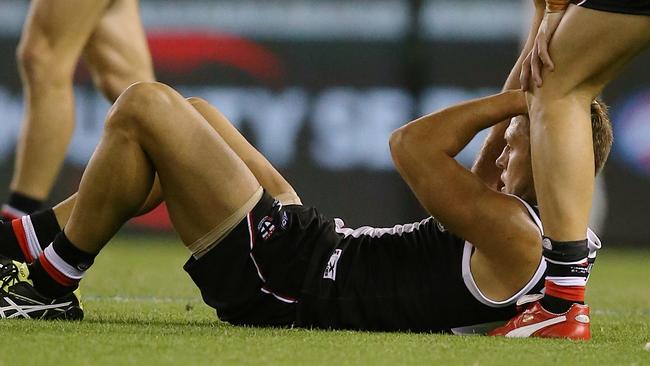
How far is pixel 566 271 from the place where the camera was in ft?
11.2

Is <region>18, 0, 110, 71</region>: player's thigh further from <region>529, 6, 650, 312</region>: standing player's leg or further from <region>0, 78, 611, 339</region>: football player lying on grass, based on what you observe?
<region>529, 6, 650, 312</region>: standing player's leg

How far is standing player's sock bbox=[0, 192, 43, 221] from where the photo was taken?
540 centimetres

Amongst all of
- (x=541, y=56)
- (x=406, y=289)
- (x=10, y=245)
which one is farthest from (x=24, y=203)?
(x=541, y=56)

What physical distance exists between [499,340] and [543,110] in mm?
640

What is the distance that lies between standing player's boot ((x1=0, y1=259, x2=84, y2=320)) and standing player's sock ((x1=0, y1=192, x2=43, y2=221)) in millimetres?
1702

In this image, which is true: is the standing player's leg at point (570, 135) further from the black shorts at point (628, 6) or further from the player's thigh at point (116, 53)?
the player's thigh at point (116, 53)

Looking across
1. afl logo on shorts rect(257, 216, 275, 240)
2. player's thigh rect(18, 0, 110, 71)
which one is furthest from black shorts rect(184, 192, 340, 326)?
player's thigh rect(18, 0, 110, 71)

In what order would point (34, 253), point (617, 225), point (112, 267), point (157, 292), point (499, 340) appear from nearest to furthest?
point (499, 340) < point (34, 253) < point (157, 292) < point (112, 267) < point (617, 225)

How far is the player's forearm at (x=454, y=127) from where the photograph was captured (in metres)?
3.58

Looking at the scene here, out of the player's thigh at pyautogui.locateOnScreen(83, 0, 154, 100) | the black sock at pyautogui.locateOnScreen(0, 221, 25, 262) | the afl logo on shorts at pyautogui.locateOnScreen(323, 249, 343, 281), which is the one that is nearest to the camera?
the afl logo on shorts at pyautogui.locateOnScreen(323, 249, 343, 281)

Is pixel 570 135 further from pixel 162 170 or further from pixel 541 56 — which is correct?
pixel 162 170

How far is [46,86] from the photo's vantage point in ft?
18.1

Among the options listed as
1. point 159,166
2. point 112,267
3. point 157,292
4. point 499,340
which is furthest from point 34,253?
point 112,267

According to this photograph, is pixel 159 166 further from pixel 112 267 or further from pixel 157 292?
pixel 112 267
